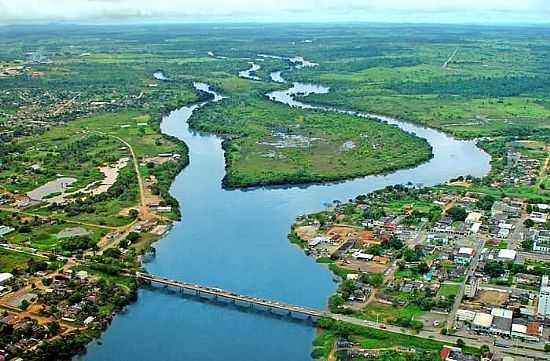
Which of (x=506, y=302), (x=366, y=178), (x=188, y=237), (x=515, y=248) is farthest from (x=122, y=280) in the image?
(x=366, y=178)

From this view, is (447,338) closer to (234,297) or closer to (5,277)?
(234,297)

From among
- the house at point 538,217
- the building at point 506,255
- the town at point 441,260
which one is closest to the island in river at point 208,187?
the town at point 441,260

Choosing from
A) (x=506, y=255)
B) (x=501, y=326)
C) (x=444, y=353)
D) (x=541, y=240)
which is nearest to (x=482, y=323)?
(x=501, y=326)

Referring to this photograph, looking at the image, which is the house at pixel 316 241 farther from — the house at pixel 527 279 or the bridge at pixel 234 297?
the house at pixel 527 279

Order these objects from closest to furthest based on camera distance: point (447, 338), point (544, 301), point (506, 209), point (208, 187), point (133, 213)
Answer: point (447, 338) < point (544, 301) < point (133, 213) < point (506, 209) < point (208, 187)

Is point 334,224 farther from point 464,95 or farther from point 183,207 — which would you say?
point 464,95

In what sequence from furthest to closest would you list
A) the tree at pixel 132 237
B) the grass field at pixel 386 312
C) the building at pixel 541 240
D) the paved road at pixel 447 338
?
the tree at pixel 132 237 < the building at pixel 541 240 < the grass field at pixel 386 312 < the paved road at pixel 447 338

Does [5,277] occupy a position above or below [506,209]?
below
